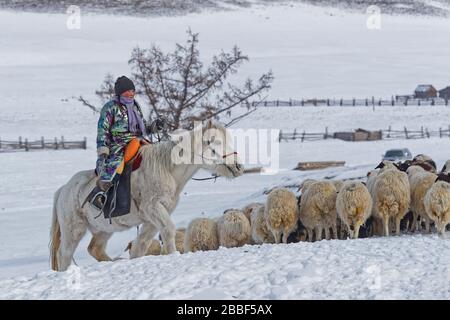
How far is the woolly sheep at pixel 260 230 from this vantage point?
37.0 ft

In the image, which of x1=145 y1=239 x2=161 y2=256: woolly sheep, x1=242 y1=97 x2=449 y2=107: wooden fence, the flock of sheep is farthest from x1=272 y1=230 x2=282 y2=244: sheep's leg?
x1=242 y1=97 x2=449 y2=107: wooden fence

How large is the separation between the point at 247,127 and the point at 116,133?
35164 millimetres

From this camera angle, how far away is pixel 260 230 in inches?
447

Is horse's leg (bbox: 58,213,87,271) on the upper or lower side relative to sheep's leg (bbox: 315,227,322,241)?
upper

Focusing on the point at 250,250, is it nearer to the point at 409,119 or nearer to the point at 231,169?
the point at 231,169

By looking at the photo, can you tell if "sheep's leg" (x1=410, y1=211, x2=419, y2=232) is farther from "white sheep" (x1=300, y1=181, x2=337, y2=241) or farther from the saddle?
the saddle

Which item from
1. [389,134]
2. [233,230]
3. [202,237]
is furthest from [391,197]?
[389,134]

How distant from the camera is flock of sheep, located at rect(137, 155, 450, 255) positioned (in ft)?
35.7

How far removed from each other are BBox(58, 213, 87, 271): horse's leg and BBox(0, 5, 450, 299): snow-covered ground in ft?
3.47

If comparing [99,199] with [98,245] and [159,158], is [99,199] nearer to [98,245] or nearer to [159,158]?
[159,158]

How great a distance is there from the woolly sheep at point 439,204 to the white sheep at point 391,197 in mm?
492

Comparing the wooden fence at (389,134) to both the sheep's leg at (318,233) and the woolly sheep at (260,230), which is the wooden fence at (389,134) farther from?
the woolly sheep at (260,230)

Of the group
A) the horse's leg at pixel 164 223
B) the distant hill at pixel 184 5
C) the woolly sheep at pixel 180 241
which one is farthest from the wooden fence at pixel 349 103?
the horse's leg at pixel 164 223

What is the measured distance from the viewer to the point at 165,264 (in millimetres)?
7406
